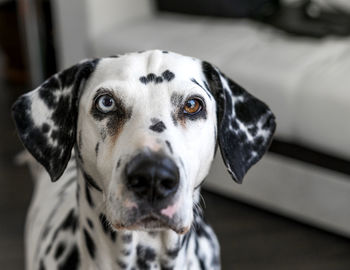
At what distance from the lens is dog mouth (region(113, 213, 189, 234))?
3.72ft

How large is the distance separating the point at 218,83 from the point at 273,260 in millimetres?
1163

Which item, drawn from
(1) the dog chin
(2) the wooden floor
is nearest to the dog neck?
(1) the dog chin

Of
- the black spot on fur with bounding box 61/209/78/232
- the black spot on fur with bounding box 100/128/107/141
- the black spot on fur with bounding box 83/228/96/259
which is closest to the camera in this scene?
A: the black spot on fur with bounding box 100/128/107/141

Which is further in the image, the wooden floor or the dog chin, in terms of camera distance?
the wooden floor

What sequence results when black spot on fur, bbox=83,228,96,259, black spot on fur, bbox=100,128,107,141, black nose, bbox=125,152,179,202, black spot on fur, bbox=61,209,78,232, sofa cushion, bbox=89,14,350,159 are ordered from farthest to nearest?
1. sofa cushion, bbox=89,14,350,159
2. black spot on fur, bbox=61,209,78,232
3. black spot on fur, bbox=83,228,96,259
4. black spot on fur, bbox=100,128,107,141
5. black nose, bbox=125,152,179,202

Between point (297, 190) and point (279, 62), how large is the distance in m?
0.48

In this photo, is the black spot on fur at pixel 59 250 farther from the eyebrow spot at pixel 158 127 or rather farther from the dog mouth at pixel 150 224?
the eyebrow spot at pixel 158 127

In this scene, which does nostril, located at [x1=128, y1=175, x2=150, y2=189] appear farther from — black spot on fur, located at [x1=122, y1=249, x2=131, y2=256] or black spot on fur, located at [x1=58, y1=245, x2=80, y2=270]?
black spot on fur, located at [x1=58, y1=245, x2=80, y2=270]

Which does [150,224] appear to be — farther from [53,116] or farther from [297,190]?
[297,190]

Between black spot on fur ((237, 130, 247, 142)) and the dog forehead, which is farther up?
the dog forehead

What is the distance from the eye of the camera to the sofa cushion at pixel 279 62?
2236 mm

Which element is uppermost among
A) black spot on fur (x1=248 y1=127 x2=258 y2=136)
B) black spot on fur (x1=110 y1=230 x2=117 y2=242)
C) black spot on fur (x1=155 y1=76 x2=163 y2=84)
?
black spot on fur (x1=155 y1=76 x2=163 y2=84)

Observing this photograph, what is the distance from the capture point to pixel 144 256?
50.8 inches

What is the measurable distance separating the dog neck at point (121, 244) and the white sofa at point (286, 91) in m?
1.09
